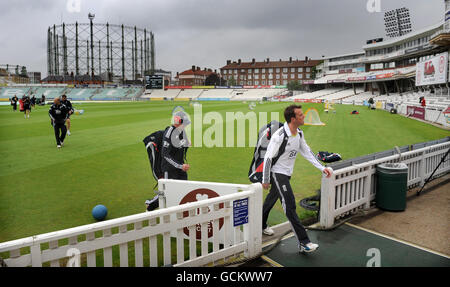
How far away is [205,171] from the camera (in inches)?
387

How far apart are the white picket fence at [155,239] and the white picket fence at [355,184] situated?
154 centimetres

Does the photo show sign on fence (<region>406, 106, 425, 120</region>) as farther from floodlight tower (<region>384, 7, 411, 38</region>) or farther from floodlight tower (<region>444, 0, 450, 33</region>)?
floodlight tower (<region>384, 7, 411, 38</region>)

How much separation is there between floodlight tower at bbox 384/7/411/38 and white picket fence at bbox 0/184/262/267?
100502 millimetres

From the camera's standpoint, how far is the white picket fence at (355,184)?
18.1 feet

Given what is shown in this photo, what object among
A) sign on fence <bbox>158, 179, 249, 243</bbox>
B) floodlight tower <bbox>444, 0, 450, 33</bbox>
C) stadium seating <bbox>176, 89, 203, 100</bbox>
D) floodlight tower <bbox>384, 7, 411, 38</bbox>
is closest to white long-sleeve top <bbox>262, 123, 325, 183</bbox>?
sign on fence <bbox>158, 179, 249, 243</bbox>

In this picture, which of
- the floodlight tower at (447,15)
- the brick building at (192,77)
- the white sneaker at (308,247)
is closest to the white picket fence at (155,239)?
the white sneaker at (308,247)

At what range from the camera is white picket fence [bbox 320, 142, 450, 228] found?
18.1ft

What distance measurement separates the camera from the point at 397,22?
8931 cm

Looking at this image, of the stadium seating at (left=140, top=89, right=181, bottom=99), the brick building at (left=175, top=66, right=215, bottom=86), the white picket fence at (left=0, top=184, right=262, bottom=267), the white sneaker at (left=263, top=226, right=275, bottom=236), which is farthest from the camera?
the brick building at (left=175, top=66, right=215, bottom=86)

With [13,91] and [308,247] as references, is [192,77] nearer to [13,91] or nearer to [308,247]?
[13,91]

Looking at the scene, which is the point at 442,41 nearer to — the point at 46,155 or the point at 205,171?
the point at 205,171

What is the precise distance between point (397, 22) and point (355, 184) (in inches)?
3882

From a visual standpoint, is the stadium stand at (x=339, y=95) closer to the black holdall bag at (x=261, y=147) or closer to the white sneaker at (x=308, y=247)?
the black holdall bag at (x=261, y=147)
